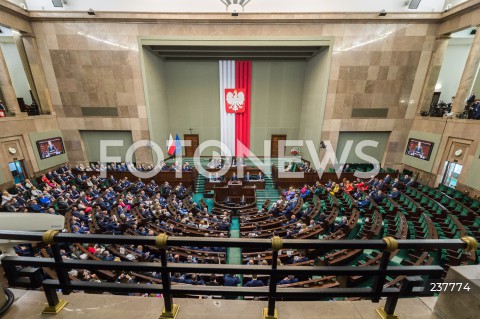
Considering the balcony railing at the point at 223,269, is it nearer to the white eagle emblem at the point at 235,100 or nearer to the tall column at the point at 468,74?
the tall column at the point at 468,74

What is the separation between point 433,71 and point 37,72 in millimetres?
→ 24888

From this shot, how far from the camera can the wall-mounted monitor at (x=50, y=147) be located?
1318 centimetres

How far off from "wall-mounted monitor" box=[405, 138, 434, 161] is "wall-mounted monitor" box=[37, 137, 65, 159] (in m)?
23.2

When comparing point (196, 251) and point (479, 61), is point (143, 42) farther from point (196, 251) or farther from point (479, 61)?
point (479, 61)

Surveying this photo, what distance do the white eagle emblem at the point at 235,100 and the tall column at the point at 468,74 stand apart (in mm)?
13075

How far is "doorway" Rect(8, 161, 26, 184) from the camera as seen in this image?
11922 millimetres

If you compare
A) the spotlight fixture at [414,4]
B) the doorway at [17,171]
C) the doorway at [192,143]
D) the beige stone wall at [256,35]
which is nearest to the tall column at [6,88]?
the beige stone wall at [256,35]

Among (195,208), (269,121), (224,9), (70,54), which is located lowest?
(195,208)

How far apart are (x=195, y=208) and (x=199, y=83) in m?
11.5

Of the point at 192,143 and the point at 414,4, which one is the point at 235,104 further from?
the point at 414,4

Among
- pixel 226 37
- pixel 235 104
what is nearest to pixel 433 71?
pixel 226 37

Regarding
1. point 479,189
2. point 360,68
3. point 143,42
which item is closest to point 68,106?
point 143,42

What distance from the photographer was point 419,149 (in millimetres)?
13562

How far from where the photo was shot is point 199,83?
1766 cm
